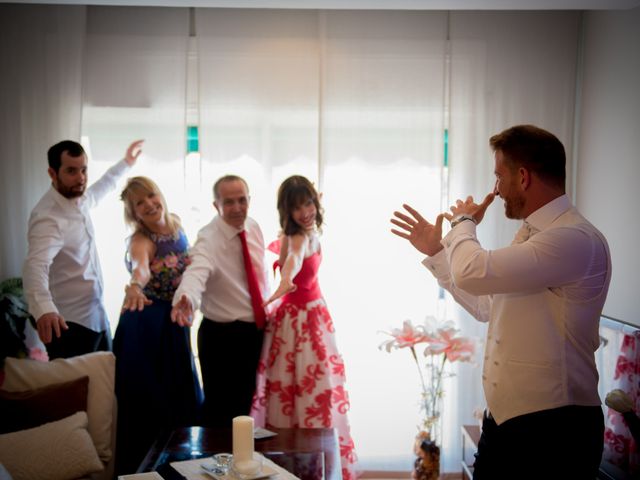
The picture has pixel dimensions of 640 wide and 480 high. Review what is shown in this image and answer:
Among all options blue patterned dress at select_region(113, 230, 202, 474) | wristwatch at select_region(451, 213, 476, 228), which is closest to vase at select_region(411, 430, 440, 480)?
blue patterned dress at select_region(113, 230, 202, 474)

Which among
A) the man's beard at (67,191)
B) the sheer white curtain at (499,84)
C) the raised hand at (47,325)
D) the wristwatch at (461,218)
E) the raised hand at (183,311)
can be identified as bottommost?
the raised hand at (47,325)

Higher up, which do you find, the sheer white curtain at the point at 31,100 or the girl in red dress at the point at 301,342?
the sheer white curtain at the point at 31,100

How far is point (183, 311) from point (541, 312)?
1579mm

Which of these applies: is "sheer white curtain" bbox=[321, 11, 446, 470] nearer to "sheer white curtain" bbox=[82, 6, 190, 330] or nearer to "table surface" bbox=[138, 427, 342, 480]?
"sheer white curtain" bbox=[82, 6, 190, 330]

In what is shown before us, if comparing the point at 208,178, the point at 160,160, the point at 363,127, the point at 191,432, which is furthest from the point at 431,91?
the point at 191,432

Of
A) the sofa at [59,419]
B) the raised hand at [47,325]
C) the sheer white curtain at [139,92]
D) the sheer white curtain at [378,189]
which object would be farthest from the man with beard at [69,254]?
the sheer white curtain at [378,189]

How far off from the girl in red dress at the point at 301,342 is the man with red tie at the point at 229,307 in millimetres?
105

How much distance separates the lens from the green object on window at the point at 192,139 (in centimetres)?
355

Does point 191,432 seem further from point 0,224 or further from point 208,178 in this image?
point 0,224

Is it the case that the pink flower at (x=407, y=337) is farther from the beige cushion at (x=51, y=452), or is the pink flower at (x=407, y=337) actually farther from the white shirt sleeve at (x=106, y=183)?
the white shirt sleeve at (x=106, y=183)

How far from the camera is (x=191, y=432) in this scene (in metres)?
2.46

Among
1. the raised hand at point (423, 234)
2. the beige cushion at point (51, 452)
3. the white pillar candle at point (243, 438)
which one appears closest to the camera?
the white pillar candle at point (243, 438)

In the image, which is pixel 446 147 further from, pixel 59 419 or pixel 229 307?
pixel 59 419

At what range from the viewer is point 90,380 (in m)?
2.65
